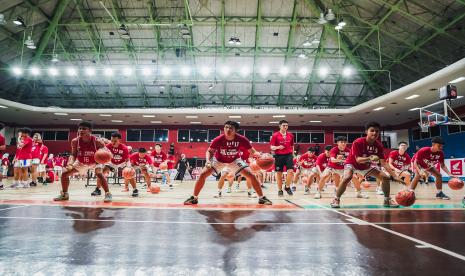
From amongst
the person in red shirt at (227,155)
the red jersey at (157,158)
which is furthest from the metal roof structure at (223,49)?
the person in red shirt at (227,155)

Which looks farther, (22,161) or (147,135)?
(147,135)

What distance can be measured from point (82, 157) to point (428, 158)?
8463mm

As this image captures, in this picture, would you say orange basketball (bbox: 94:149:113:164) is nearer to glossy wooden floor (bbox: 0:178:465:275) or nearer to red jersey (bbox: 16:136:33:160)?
glossy wooden floor (bbox: 0:178:465:275)

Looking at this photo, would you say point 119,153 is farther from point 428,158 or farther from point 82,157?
point 428,158

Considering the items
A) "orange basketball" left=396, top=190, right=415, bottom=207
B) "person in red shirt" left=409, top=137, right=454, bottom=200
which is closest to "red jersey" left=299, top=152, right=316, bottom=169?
"person in red shirt" left=409, top=137, right=454, bottom=200

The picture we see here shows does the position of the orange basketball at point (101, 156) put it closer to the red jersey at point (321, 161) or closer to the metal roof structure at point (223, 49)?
the red jersey at point (321, 161)

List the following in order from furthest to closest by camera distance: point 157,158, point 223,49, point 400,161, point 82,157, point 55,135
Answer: point 55,135
point 223,49
point 157,158
point 400,161
point 82,157

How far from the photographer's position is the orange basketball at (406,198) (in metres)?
4.75

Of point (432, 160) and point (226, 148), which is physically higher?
point (226, 148)

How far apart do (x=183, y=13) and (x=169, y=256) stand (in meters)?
19.2

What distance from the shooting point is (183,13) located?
736 inches

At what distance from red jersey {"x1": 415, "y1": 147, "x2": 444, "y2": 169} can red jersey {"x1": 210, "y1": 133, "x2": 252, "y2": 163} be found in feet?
17.5

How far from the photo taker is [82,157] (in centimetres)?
568

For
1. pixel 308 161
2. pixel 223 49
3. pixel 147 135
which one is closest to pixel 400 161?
pixel 308 161
